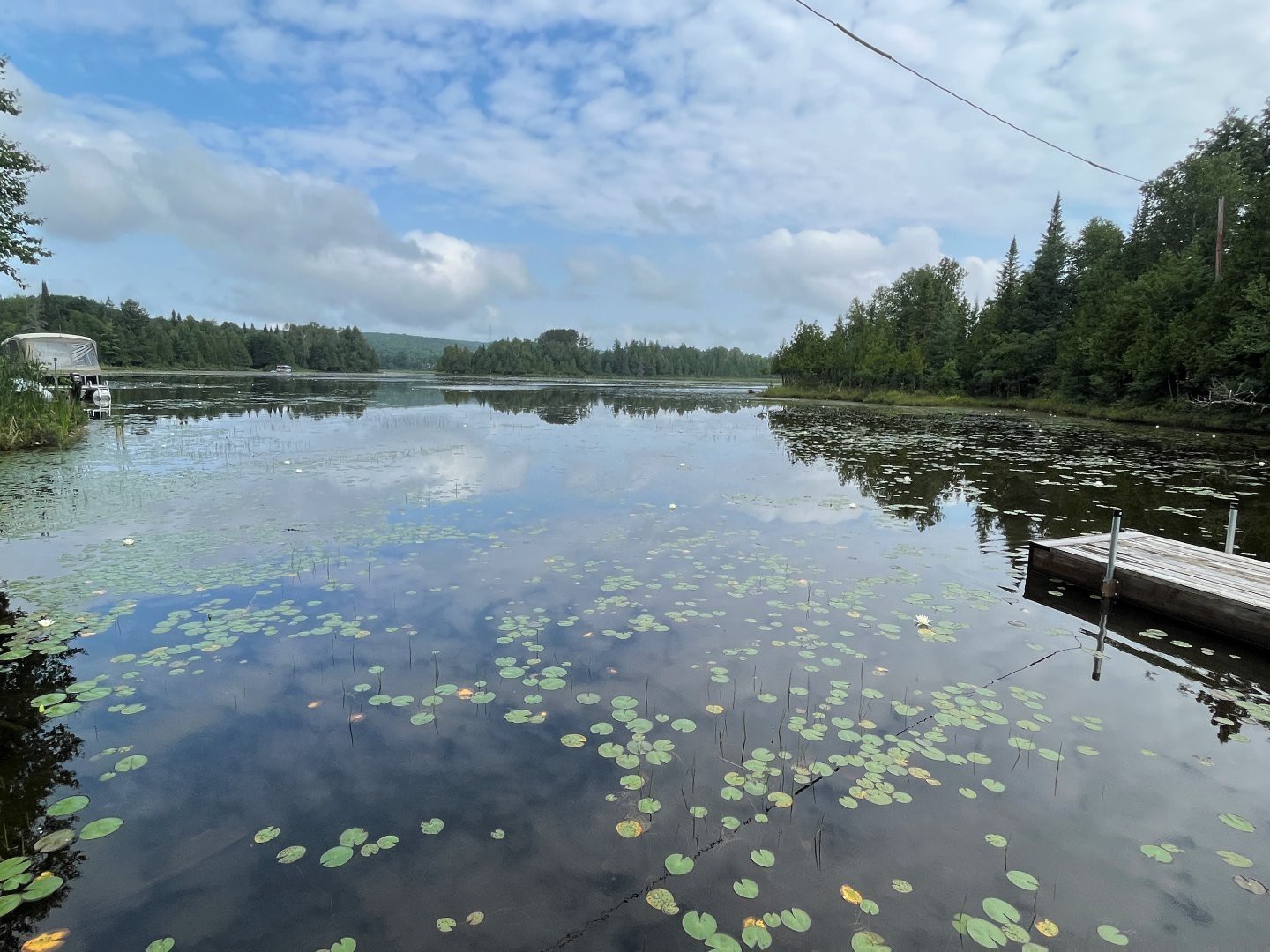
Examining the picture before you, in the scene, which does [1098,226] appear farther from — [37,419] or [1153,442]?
[37,419]

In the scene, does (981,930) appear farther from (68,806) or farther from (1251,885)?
(68,806)

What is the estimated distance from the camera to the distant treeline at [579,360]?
159m

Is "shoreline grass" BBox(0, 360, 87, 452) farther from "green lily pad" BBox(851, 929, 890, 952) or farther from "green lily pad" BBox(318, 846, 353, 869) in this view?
"green lily pad" BBox(851, 929, 890, 952)

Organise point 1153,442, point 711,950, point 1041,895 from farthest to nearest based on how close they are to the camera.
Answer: point 1153,442
point 1041,895
point 711,950

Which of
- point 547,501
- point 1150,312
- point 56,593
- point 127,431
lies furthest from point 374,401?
point 1150,312

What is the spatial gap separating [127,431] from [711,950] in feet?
83.1

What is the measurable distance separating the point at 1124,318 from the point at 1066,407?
255 inches

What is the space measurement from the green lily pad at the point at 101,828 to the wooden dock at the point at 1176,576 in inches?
360

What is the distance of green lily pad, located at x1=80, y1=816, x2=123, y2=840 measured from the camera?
323cm

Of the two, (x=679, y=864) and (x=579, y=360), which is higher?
(x=579, y=360)

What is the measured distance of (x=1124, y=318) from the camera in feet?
122

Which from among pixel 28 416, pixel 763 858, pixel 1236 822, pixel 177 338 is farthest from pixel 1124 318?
pixel 177 338

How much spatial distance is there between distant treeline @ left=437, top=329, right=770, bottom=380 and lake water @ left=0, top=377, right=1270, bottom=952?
5527 inches

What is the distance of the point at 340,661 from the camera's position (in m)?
5.24
